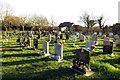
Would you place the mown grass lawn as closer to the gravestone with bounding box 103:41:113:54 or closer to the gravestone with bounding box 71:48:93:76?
the gravestone with bounding box 71:48:93:76

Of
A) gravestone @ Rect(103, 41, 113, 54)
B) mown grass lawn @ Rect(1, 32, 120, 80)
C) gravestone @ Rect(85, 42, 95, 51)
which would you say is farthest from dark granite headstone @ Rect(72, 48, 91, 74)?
gravestone @ Rect(85, 42, 95, 51)

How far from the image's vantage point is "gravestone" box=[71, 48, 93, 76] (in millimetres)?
9922

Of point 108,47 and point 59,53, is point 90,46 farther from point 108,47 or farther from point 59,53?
point 59,53

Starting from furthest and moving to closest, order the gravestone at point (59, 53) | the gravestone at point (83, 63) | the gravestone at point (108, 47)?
the gravestone at point (108, 47) < the gravestone at point (59, 53) < the gravestone at point (83, 63)

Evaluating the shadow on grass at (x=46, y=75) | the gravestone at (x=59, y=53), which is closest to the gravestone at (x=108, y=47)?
the gravestone at (x=59, y=53)

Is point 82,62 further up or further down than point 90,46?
further down

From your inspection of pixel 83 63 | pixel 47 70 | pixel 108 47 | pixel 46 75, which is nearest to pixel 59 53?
pixel 47 70

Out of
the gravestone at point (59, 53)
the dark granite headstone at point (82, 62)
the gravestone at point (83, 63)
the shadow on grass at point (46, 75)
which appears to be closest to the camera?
the shadow on grass at point (46, 75)

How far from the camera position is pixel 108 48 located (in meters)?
14.9

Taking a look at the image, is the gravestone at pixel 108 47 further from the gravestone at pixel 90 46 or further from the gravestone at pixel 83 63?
the gravestone at pixel 83 63

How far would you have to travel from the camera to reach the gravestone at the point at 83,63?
32.6 ft

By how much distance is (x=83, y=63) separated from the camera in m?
10.3

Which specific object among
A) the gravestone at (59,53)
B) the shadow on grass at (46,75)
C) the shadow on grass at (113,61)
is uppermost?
the gravestone at (59,53)

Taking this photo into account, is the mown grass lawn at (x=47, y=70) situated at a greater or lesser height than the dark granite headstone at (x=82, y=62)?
lesser
